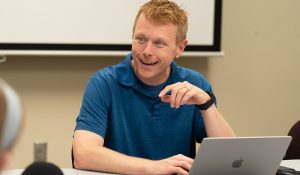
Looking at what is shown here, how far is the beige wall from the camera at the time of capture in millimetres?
2936

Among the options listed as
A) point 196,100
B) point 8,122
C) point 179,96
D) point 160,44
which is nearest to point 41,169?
point 8,122

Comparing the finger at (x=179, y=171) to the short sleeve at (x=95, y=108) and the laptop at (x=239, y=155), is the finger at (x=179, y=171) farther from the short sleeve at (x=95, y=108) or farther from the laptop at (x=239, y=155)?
the short sleeve at (x=95, y=108)

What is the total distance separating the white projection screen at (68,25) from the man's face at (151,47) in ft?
3.24

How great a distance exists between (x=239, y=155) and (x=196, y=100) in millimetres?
421

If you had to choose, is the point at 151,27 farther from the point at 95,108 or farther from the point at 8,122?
the point at 8,122

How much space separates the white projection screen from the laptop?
5.30 ft

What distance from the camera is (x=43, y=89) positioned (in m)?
2.91

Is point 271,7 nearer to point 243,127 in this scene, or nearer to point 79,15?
point 243,127

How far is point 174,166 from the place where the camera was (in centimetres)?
149

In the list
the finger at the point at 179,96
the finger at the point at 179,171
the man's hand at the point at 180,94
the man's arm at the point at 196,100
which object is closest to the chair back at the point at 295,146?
the man's arm at the point at 196,100

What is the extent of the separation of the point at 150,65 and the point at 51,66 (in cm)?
120

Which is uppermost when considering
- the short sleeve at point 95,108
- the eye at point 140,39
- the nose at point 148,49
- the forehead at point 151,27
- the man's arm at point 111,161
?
the forehead at point 151,27

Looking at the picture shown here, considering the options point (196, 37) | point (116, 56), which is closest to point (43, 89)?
point (116, 56)

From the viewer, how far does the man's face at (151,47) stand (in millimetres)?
1841
